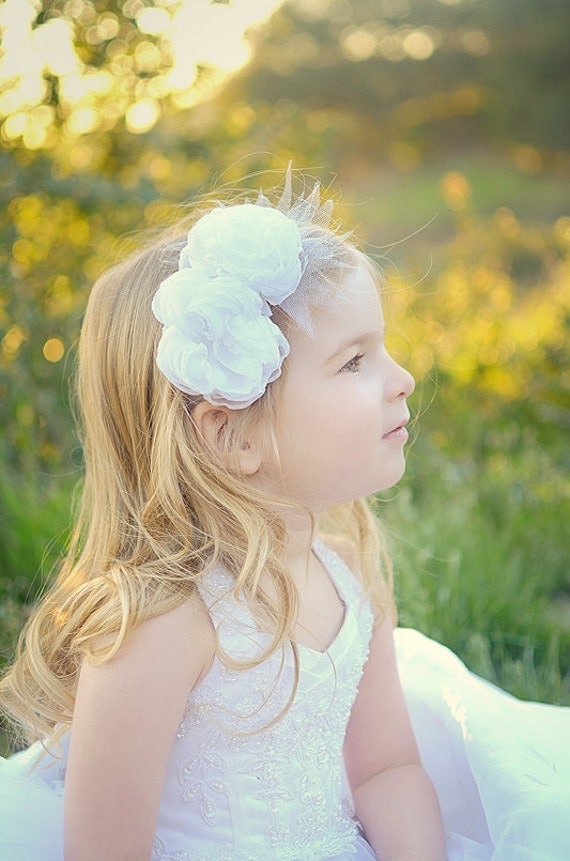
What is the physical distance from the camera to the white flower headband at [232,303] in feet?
4.91

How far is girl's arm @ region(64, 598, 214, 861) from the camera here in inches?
56.9

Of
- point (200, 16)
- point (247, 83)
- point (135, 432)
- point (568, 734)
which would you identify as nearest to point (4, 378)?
point (200, 16)

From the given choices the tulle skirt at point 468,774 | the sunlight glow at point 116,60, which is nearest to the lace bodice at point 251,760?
the tulle skirt at point 468,774

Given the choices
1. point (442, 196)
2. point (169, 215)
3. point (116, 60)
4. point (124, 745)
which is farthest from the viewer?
point (442, 196)

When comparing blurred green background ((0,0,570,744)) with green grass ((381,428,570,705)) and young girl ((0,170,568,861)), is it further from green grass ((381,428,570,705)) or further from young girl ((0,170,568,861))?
young girl ((0,170,568,861))

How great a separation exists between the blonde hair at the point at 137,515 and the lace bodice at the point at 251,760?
0.06 meters

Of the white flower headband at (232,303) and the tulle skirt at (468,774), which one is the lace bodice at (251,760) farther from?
the white flower headband at (232,303)

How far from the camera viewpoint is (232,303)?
1.51 metres

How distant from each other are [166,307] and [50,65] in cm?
209

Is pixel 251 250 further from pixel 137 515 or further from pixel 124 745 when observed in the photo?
pixel 124 745

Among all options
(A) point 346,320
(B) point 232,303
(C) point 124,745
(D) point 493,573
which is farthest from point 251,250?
(D) point 493,573

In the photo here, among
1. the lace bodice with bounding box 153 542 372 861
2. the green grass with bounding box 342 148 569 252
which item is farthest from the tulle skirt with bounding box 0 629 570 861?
the green grass with bounding box 342 148 569 252

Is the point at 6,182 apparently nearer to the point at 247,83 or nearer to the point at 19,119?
the point at 19,119

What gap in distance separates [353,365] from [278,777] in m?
0.65
